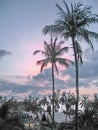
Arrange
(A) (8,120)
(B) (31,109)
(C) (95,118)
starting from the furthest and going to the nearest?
(B) (31,109) → (C) (95,118) → (A) (8,120)

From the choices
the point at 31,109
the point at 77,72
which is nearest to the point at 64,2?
the point at 77,72

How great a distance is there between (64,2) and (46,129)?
16661 mm

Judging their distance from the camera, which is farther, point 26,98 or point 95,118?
point 26,98

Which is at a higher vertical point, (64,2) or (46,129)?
(64,2)

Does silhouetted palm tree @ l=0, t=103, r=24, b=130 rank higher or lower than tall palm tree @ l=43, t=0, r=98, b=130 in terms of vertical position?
lower

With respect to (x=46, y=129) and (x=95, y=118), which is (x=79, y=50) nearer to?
(x=95, y=118)

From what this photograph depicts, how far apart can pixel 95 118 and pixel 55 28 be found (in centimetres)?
1171

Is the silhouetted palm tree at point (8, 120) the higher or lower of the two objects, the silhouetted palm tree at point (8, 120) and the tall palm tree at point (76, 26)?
the lower

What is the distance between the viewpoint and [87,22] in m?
36.3

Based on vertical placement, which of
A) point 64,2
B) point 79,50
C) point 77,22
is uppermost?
point 64,2

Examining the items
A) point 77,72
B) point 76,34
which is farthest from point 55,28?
point 77,72

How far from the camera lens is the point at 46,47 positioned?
5978 centimetres

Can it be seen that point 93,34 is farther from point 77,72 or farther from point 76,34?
point 77,72

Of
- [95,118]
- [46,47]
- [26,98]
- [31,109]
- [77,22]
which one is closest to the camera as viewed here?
[77,22]
